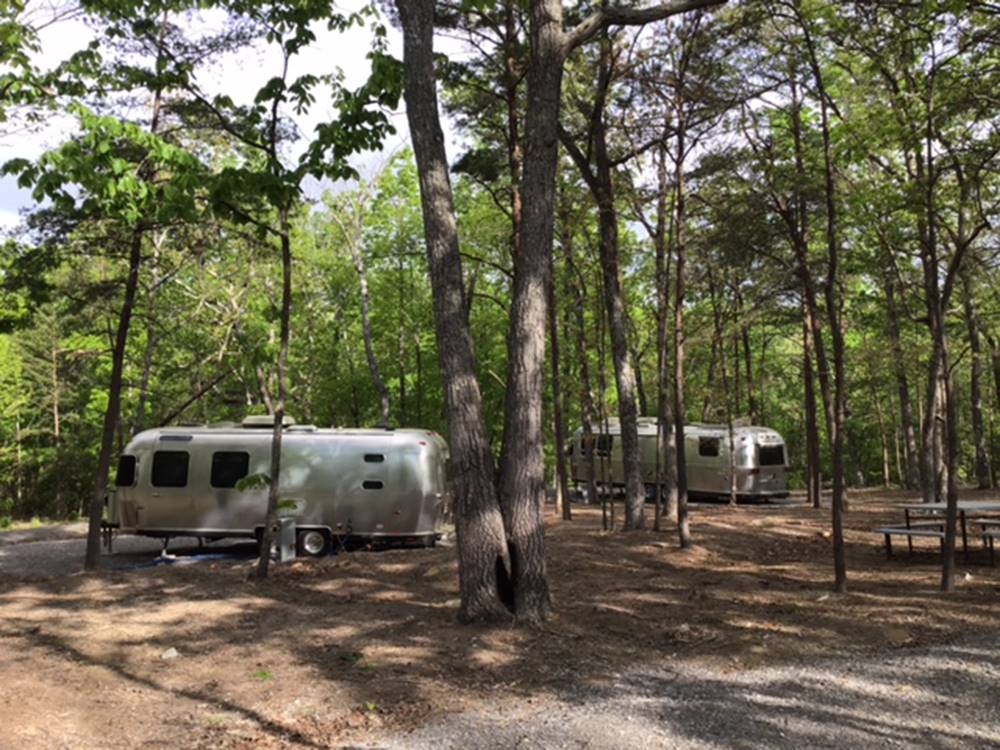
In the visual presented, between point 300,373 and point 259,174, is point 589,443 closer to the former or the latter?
point 259,174

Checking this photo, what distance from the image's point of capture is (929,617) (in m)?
7.06

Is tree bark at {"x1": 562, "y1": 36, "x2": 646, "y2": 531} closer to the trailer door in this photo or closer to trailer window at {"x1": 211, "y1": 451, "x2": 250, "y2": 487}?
trailer window at {"x1": 211, "y1": 451, "x2": 250, "y2": 487}

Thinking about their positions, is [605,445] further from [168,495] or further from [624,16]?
[624,16]

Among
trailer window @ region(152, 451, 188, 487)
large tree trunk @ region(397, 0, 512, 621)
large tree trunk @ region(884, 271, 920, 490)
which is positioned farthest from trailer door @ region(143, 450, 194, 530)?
large tree trunk @ region(884, 271, 920, 490)

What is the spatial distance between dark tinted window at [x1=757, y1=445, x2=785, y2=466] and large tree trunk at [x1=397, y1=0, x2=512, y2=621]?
17.6 meters

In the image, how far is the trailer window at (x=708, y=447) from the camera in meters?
23.3

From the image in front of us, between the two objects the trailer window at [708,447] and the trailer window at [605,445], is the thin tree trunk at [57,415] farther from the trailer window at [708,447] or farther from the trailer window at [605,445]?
the trailer window at [708,447]

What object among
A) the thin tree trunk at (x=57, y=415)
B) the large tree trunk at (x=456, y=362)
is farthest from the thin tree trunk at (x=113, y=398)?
the thin tree trunk at (x=57, y=415)

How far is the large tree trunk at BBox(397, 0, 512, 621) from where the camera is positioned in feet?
22.6

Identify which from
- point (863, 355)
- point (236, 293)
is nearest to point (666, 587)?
point (863, 355)

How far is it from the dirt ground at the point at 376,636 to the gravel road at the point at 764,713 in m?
0.29

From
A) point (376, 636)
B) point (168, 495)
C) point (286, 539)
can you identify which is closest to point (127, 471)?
point (168, 495)

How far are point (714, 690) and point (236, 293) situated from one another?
73.2 ft

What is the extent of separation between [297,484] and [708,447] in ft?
44.8
